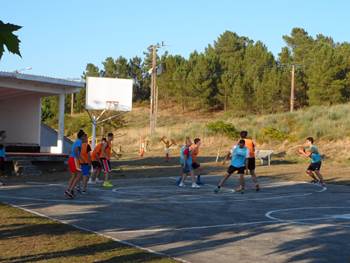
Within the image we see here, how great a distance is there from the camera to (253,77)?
7075cm

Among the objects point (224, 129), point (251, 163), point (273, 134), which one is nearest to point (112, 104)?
point (251, 163)

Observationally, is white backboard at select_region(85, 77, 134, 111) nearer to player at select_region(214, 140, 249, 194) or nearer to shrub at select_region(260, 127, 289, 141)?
player at select_region(214, 140, 249, 194)

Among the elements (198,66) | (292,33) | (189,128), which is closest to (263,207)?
(189,128)

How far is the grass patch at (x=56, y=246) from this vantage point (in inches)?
292

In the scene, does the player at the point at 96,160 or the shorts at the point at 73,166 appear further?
the player at the point at 96,160

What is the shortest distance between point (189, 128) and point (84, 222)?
1545 inches

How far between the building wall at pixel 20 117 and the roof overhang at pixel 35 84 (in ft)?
7.54

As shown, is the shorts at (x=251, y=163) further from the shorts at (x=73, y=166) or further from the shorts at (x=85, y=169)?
the shorts at (x=73, y=166)

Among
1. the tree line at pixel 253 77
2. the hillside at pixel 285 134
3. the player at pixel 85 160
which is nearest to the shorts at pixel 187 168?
the player at pixel 85 160

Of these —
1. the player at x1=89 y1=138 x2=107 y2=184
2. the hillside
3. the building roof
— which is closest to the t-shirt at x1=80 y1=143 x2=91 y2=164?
the player at x1=89 y1=138 x2=107 y2=184

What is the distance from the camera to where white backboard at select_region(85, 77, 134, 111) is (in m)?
27.7

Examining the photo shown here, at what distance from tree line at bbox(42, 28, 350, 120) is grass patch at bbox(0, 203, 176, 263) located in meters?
54.2

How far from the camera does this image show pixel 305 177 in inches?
856

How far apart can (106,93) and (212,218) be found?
17.5m
